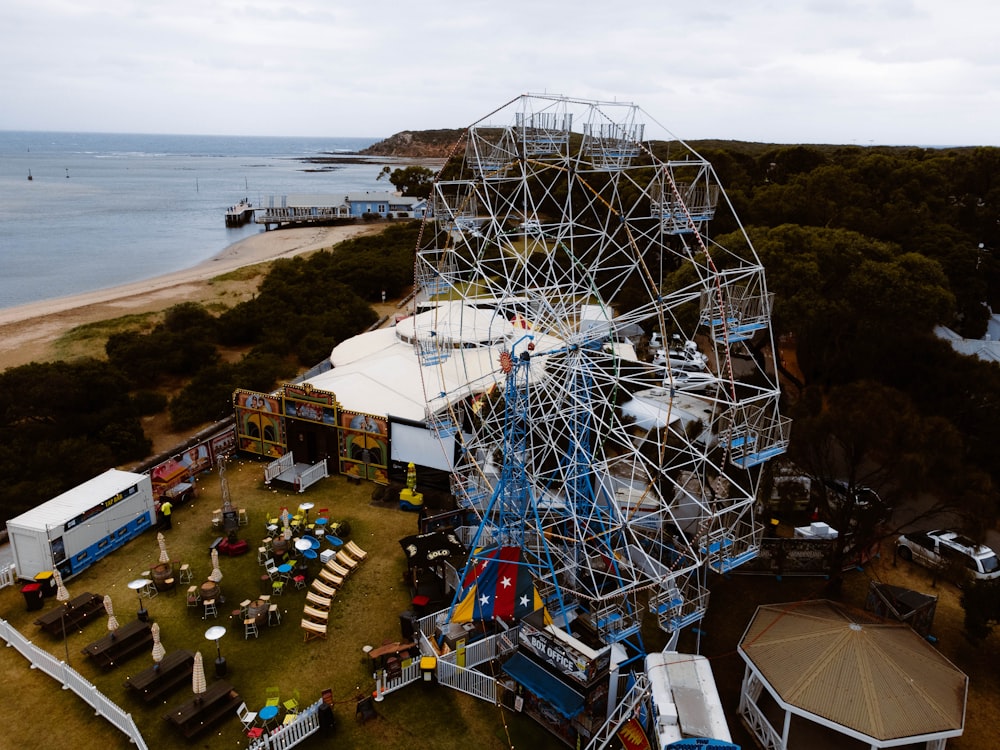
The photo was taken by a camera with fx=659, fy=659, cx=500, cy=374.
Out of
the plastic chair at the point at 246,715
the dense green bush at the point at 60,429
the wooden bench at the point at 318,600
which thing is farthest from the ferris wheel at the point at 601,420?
the dense green bush at the point at 60,429

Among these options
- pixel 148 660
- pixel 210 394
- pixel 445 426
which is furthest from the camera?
pixel 210 394

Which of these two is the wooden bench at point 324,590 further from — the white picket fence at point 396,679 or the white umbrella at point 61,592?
the white umbrella at point 61,592

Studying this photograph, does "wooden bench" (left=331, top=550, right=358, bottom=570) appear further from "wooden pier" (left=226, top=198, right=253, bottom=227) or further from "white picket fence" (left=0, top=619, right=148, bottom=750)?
"wooden pier" (left=226, top=198, right=253, bottom=227)

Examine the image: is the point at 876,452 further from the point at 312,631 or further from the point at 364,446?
the point at 364,446

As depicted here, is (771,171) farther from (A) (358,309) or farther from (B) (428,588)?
(B) (428,588)

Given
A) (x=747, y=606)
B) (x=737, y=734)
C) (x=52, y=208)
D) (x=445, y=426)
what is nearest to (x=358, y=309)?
(x=445, y=426)

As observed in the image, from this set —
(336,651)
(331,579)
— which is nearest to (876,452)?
(336,651)
